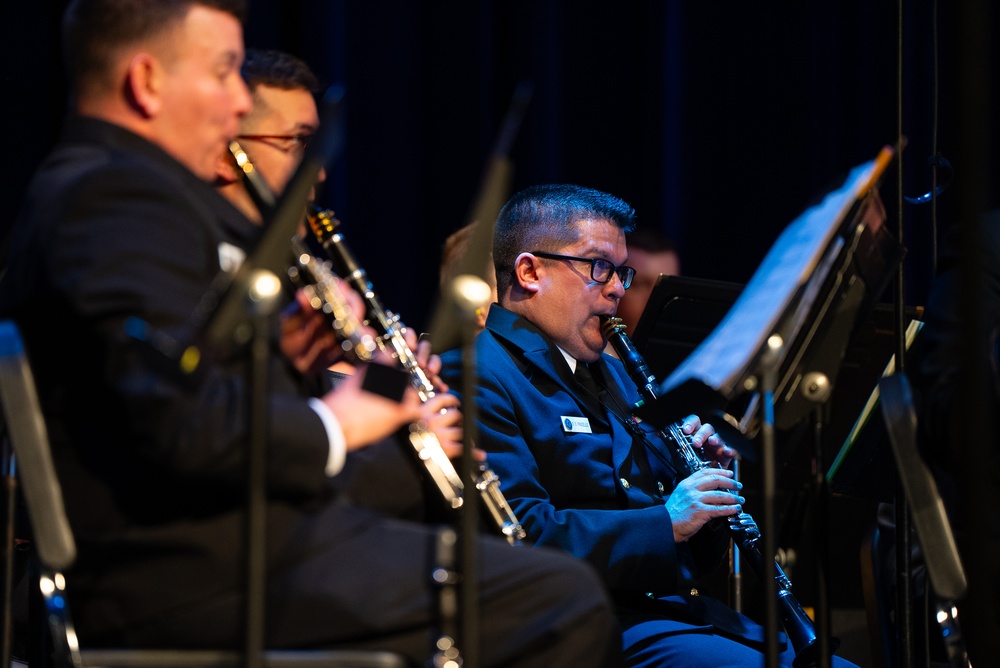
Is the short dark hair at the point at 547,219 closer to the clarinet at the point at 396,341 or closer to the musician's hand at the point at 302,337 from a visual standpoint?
the clarinet at the point at 396,341

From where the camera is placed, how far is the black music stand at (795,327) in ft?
5.62

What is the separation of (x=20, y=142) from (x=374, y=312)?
1.99 m

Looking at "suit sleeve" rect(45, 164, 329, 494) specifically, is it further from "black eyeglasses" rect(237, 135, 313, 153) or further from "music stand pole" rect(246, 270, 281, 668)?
"black eyeglasses" rect(237, 135, 313, 153)

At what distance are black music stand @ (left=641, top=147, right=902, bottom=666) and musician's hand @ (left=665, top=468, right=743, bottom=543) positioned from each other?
0.57 metres

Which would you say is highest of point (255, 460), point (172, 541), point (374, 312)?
point (374, 312)

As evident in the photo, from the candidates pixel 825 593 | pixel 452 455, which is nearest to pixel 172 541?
pixel 452 455

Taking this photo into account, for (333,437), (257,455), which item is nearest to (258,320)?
(257,455)

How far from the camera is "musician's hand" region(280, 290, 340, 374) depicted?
175 cm

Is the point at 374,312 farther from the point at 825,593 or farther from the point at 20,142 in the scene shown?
the point at 20,142

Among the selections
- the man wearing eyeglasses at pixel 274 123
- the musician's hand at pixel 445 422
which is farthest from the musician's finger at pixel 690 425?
the man wearing eyeglasses at pixel 274 123

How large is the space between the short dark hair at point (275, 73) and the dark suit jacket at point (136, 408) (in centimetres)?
99

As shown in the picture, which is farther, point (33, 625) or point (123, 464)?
point (33, 625)

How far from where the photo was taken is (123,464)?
1.56 meters

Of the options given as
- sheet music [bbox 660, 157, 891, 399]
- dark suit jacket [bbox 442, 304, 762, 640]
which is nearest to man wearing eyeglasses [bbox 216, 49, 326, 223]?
dark suit jacket [bbox 442, 304, 762, 640]
